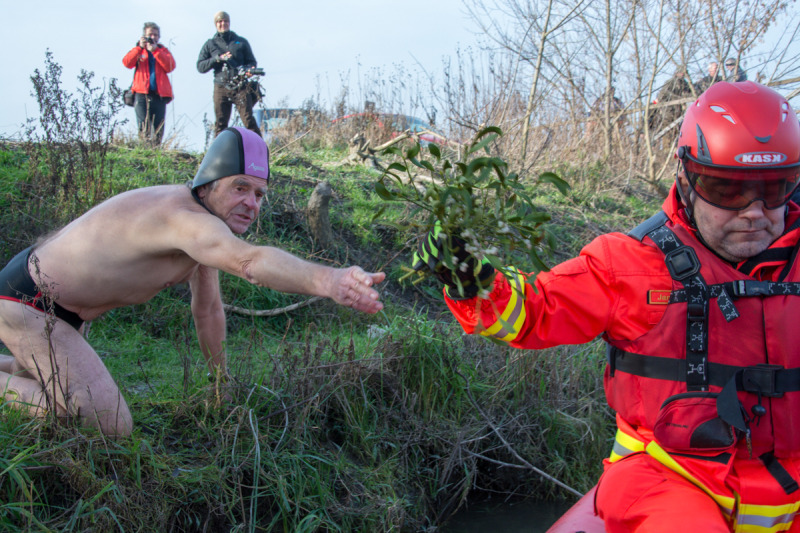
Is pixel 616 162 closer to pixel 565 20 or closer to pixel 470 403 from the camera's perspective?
pixel 565 20

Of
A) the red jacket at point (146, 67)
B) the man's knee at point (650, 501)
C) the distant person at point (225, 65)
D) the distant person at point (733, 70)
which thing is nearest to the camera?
the man's knee at point (650, 501)

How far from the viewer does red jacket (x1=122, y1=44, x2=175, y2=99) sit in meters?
7.87

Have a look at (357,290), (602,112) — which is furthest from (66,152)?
(602,112)

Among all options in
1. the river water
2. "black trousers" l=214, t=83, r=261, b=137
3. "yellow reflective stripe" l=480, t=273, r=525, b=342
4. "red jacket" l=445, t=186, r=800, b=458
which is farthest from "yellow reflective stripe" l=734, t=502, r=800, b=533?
"black trousers" l=214, t=83, r=261, b=137

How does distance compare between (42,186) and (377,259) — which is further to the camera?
(377,259)

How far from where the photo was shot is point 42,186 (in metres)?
5.93

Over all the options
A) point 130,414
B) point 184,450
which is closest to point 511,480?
point 184,450

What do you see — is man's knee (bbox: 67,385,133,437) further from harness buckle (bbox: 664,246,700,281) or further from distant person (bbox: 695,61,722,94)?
distant person (bbox: 695,61,722,94)

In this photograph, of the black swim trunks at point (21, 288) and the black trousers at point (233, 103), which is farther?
the black trousers at point (233, 103)

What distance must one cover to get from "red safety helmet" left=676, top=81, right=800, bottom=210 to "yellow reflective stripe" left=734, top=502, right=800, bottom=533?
3.22ft

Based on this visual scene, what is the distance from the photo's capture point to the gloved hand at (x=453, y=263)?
204 centimetres

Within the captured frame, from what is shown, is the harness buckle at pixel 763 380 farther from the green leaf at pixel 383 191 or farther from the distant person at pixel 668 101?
the distant person at pixel 668 101

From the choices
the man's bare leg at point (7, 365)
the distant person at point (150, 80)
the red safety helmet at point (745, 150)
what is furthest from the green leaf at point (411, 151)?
the distant person at point (150, 80)

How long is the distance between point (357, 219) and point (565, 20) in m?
5.68
